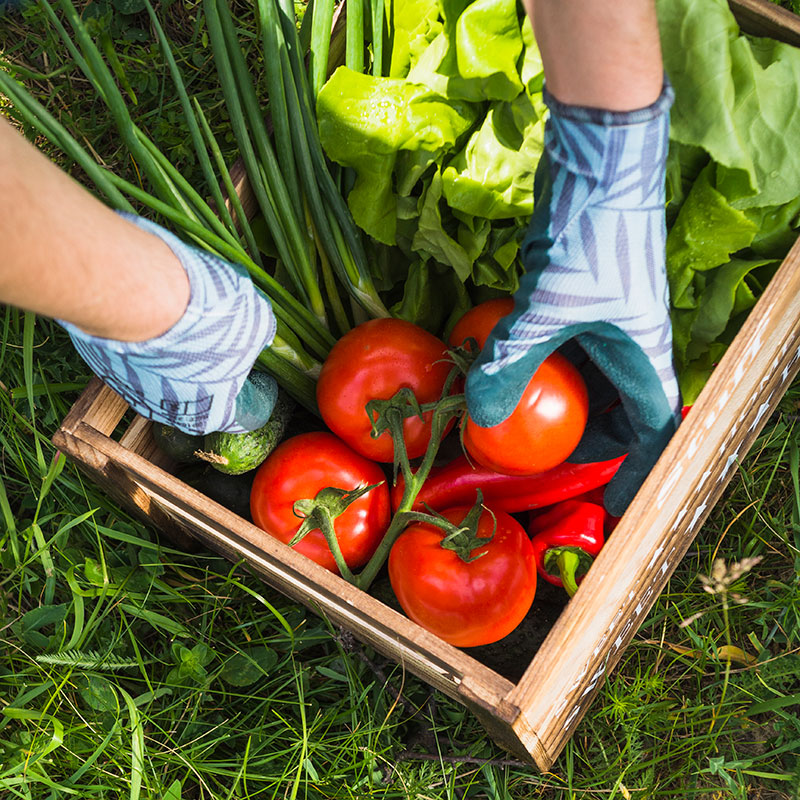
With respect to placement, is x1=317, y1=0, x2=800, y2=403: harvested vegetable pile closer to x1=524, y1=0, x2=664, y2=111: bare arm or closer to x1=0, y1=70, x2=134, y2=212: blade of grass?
x1=524, y1=0, x2=664, y2=111: bare arm

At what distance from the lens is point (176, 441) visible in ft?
4.32

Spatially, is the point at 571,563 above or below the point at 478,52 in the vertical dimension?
below

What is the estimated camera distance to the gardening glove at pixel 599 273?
0.91 m

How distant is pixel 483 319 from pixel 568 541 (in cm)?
38

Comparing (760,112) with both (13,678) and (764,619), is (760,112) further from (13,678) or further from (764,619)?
(13,678)

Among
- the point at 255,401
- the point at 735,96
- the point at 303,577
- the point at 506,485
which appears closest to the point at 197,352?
the point at 255,401

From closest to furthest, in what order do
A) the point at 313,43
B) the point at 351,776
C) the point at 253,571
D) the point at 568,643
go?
the point at 568,643, the point at 313,43, the point at 351,776, the point at 253,571

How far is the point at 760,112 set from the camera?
110cm

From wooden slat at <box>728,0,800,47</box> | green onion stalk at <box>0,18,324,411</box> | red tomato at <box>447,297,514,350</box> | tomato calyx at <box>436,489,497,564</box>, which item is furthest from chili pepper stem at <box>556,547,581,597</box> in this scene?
wooden slat at <box>728,0,800,47</box>

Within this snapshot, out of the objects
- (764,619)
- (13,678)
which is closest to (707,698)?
(764,619)

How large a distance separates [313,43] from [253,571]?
3.02 feet

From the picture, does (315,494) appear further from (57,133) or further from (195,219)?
(57,133)

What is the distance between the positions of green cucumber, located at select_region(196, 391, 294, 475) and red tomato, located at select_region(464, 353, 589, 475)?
0.35 m

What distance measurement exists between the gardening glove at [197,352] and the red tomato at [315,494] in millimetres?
117
